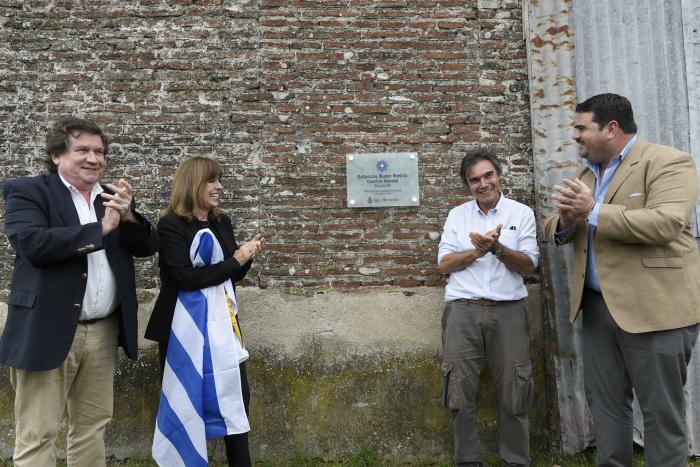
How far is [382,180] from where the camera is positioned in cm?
477

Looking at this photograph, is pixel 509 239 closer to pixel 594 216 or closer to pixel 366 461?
pixel 594 216

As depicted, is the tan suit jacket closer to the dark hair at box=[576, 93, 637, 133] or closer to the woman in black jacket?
the dark hair at box=[576, 93, 637, 133]

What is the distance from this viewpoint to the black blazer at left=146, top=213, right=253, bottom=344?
3727 mm

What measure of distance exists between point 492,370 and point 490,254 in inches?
31.0

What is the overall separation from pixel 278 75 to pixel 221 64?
448 millimetres

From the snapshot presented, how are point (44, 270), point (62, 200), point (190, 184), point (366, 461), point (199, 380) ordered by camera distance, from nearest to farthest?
point (44, 270)
point (62, 200)
point (199, 380)
point (190, 184)
point (366, 461)

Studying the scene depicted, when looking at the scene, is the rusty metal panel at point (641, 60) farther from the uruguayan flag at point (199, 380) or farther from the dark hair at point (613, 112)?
the uruguayan flag at point (199, 380)

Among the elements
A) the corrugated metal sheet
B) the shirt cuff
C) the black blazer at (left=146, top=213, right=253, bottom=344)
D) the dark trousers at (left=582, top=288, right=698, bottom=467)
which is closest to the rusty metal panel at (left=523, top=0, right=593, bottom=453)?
the corrugated metal sheet

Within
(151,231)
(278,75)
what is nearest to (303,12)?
(278,75)

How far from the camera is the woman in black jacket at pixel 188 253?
3.75m

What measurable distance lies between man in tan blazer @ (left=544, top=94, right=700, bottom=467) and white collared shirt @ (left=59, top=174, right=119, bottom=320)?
2596mm

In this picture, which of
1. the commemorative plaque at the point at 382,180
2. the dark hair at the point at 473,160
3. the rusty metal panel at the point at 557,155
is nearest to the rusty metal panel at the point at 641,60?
the rusty metal panel at the point at 557,155

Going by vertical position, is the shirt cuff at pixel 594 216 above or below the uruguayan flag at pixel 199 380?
above

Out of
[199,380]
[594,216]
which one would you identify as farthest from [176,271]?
[594,216]
